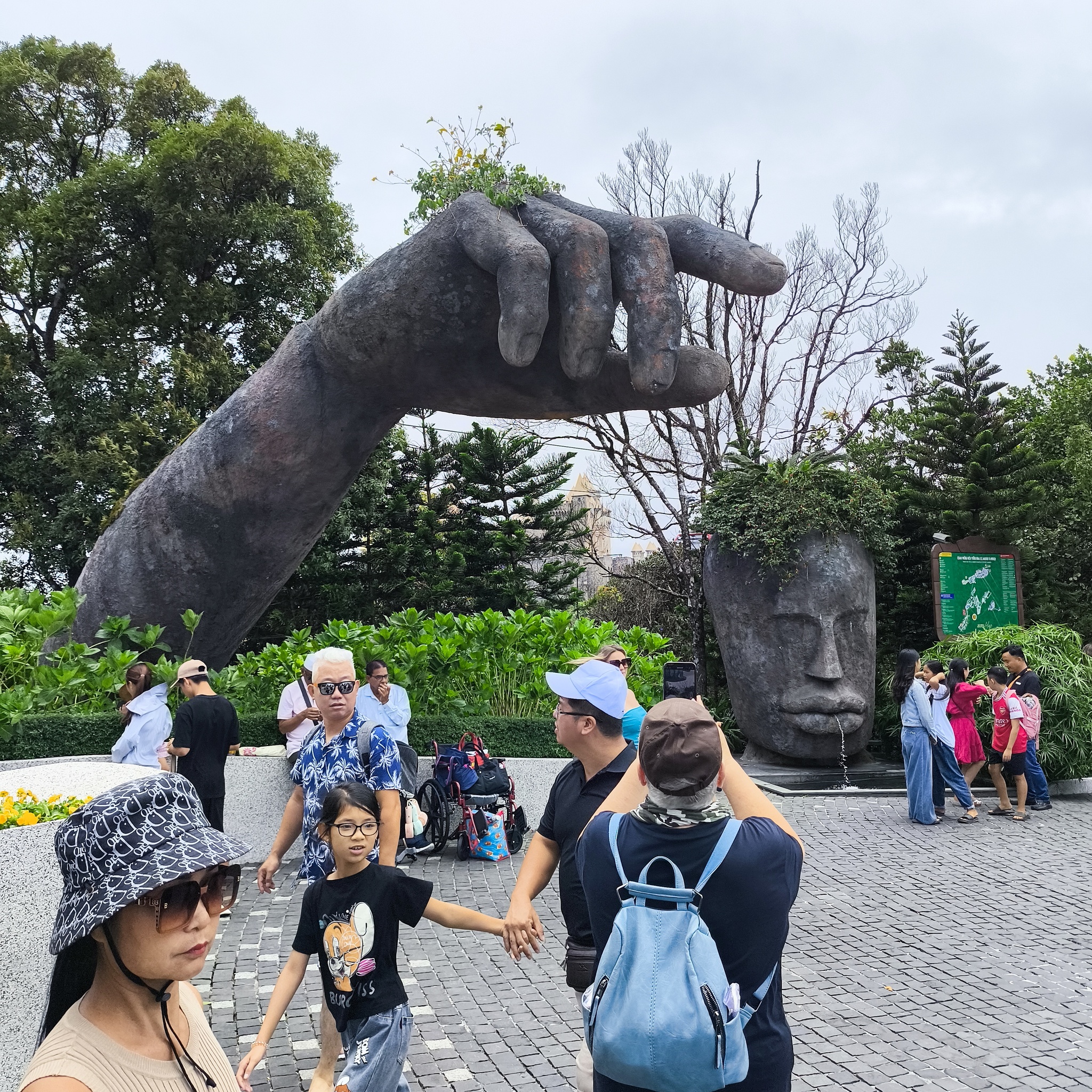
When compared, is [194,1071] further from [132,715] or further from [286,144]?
[286,144]

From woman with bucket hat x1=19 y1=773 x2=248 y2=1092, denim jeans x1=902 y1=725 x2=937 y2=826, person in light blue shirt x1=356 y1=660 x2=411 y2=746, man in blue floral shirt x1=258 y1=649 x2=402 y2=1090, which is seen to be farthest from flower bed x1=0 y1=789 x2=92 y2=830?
denim jeans x1=902 y1=725 x2=937 y2=826

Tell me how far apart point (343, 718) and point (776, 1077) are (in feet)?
7.15

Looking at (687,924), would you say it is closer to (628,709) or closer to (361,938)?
(628,709)

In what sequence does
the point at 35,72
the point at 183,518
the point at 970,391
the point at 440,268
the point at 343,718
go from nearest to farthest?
1. the point at 343,718
2. the point at 440,268
3. the point at 183,518
4. the point at 970,391
5. the point at 35,72

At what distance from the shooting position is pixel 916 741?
8758 millimetres

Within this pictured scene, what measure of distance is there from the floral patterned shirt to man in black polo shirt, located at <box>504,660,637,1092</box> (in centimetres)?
84

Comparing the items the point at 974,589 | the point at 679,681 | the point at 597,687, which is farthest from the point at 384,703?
the point at 974,589

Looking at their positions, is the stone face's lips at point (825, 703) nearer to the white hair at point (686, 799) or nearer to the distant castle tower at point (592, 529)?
the distant castle tower at point (592, 529)

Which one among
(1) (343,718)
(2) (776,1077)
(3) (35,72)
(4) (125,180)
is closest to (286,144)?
(4) (125,180)

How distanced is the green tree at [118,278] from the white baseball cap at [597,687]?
13.3m

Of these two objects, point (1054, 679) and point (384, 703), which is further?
point (1054, 679)

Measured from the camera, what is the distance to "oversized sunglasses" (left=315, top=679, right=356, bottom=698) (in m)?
3.77

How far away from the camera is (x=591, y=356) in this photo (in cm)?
578

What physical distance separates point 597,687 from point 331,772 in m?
1.27
